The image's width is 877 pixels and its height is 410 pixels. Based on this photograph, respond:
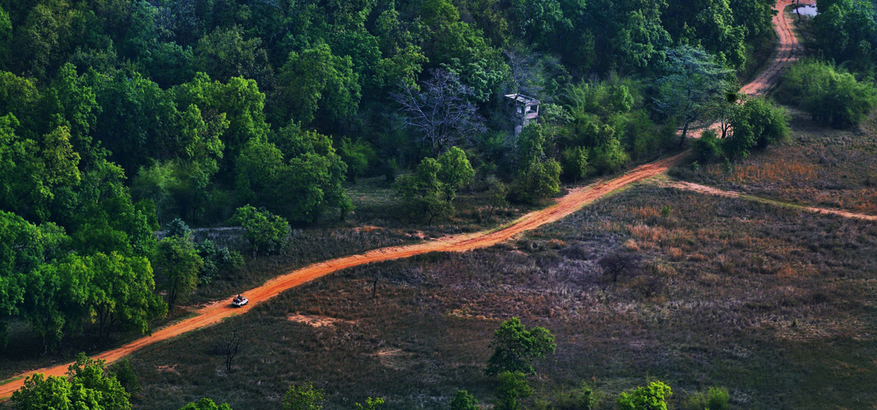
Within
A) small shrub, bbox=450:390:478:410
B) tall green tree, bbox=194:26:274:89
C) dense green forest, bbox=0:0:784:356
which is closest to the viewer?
small shrub, bbox=450:390:478:410

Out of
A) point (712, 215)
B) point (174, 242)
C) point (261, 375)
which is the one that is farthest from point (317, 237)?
Answer: point (712, 215)

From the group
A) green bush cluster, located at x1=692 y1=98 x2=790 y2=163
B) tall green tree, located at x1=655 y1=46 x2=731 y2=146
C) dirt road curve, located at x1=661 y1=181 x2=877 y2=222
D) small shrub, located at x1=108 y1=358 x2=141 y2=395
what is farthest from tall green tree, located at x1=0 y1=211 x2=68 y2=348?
tall green tree, located at x1=655 y1=46 x2=731 y2=146

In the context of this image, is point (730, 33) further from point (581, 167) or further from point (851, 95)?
point (581, 167)

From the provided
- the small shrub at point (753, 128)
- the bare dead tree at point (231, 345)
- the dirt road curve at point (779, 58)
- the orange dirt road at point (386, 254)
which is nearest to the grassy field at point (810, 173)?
the small shrub at point (753, 128)

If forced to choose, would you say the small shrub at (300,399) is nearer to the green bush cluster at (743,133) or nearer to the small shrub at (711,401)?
the small shrub at (711,401)

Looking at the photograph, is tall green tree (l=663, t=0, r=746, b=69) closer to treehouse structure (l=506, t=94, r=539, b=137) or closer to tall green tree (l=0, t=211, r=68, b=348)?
treehouse structure (l=506, t=94, r=539, b=137)
